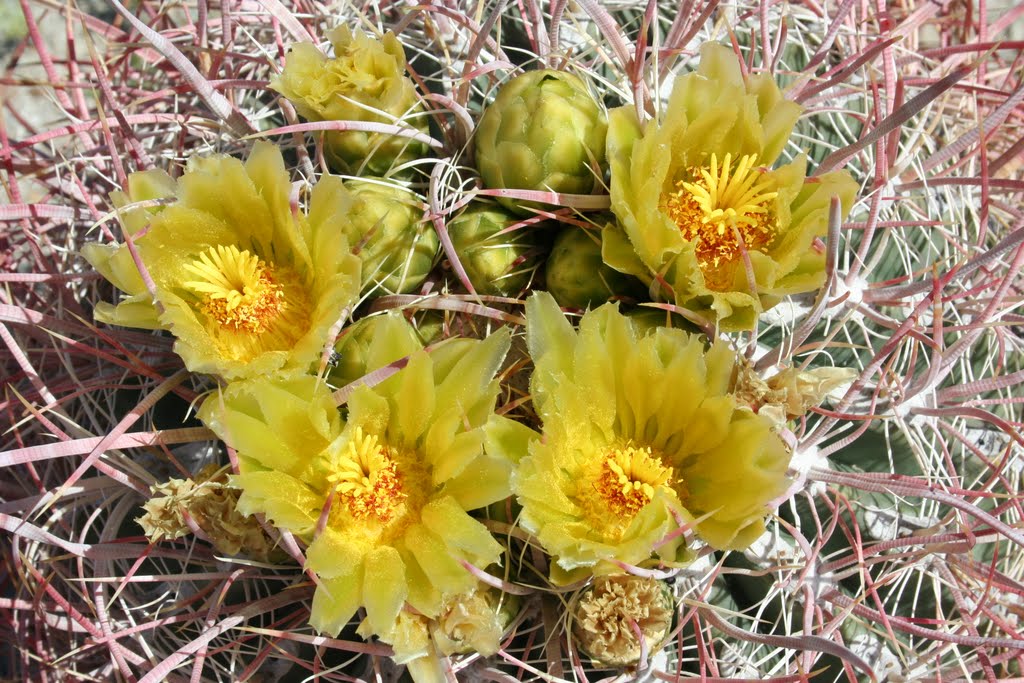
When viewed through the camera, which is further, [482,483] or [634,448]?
[634,448]

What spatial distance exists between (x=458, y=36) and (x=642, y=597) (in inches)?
31.1

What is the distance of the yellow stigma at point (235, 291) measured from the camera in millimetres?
965

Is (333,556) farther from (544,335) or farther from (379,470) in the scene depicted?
(544,335)

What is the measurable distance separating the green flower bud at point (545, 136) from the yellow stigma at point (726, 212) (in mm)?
120

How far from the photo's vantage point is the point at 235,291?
0.98 meters

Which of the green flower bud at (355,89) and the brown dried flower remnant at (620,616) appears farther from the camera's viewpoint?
the green flower bud at (355,89)

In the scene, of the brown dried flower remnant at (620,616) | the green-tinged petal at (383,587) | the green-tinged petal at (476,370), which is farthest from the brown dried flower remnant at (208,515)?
the brown dried flower remnant at (620,616)

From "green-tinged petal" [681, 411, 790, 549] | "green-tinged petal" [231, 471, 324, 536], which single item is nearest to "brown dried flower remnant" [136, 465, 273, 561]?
"green-tinged petal" [231, 471, 324, 536]

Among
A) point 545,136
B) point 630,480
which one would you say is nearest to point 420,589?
point 630,480

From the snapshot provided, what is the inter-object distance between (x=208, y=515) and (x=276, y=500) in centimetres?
15

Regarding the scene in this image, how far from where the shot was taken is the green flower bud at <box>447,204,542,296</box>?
993 millimetres

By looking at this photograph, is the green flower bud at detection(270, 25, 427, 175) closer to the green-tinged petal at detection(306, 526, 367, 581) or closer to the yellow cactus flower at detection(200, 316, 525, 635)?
the yellow cactus flower at detection(200, 316, 525, 635)

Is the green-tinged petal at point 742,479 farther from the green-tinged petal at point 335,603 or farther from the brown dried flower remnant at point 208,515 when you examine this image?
the brown dried flower remnant at point 208,515

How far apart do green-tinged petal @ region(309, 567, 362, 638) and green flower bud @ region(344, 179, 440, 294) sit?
335 mm
